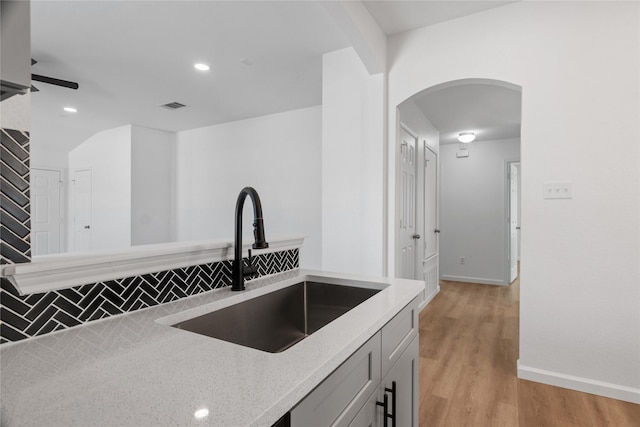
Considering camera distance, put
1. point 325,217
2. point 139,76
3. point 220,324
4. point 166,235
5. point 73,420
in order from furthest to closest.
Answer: point 166,235 → point 139,76 → point 325,217 → point 220,324 → point 73,420

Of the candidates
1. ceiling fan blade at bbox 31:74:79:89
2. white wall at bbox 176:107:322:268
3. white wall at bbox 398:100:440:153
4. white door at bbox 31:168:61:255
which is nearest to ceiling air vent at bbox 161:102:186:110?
white wall at bbox 176:107:322:268

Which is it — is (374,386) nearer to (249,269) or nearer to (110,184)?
(249,269)

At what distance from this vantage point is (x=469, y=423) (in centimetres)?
186

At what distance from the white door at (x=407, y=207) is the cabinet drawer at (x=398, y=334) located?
190 centimetres

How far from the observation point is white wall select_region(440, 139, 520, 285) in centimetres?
538

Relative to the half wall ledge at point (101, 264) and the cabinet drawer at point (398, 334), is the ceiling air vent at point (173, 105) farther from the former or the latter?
the cabinet drawer at point (398, 334)

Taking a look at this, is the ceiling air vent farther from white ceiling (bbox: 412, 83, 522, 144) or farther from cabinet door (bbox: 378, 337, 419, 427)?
cabinet door (bbox: 378, 337, 419, 427)

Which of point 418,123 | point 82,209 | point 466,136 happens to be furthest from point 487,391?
point 82,209

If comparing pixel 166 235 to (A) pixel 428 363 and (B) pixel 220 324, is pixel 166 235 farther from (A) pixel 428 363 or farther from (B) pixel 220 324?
(B) pixel 220 324

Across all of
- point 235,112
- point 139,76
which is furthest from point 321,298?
point 235,112

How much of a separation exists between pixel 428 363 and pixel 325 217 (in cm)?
140

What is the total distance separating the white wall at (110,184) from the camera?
5543mm

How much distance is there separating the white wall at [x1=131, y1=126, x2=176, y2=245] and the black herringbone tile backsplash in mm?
4993

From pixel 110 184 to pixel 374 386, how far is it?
6.11 m
